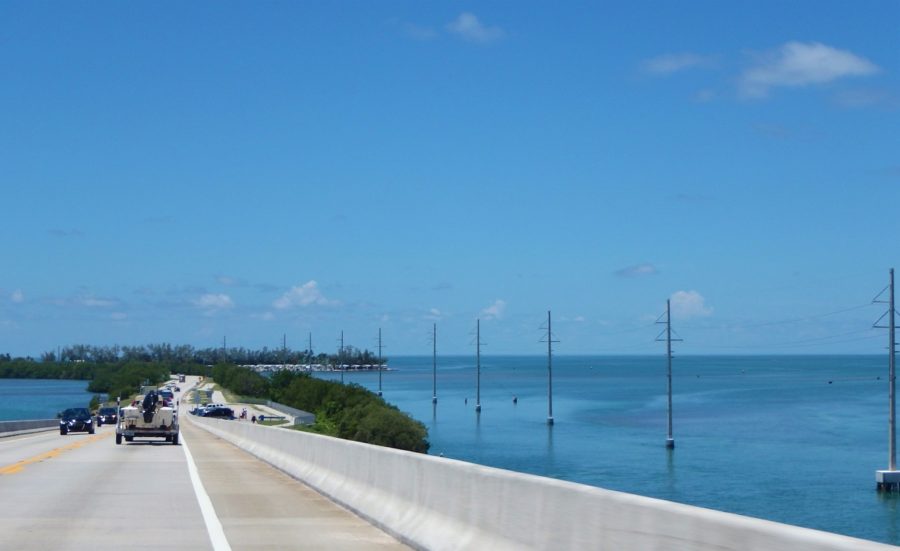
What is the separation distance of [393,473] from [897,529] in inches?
1741

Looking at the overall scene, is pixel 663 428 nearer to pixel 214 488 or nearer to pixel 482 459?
pixel 482 459

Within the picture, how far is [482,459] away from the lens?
8362 cm

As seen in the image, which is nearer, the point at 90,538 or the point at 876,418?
the point at 90,538

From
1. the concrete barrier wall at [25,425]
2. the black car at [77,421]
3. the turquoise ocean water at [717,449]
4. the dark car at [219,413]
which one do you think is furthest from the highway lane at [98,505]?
the dark car at [219,413]

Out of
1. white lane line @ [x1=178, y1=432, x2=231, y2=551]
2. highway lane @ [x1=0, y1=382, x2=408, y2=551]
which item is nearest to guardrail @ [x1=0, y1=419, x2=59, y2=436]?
highway lane @ [x1=0, y1=382, x2=408, y2=551]

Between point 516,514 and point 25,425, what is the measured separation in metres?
58.3

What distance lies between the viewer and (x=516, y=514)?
9414 millimetres

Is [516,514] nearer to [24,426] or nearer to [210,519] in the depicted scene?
[210,519]

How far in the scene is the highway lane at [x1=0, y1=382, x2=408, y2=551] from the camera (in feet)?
41.9

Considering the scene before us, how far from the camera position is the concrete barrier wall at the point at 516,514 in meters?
6.07

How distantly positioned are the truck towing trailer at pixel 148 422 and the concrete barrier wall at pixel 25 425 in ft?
58.1

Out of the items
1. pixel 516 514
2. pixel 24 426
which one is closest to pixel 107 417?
pixel 24 426

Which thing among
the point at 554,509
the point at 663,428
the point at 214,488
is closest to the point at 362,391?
the point at 663,428

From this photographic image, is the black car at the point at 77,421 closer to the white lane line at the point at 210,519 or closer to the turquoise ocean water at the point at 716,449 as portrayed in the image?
the turquoise ocean water at the point at 716,449
